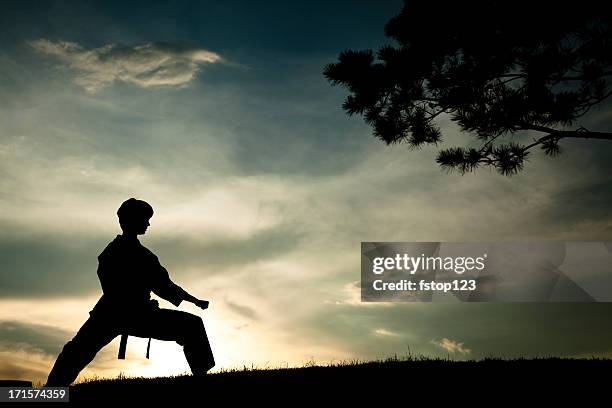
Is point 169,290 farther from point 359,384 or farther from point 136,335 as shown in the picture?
point 359,384

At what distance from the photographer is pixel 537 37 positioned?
10070 millimetres

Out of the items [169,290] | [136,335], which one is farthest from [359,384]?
[136,335]

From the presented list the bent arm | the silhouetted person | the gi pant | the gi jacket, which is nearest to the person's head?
the silhouetted person

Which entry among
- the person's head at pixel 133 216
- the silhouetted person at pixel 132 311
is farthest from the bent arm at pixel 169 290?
the person's head at pixel 133 216

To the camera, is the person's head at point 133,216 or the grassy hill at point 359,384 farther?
the person's head at point 133,216

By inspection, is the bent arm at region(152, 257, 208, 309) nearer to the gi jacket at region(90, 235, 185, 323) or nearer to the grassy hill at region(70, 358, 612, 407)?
the gi jacket at region(90, 235, 185, 323)

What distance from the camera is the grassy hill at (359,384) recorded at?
262 inches

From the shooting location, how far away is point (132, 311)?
666 centimetres

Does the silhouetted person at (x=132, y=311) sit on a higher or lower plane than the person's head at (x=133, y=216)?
lower

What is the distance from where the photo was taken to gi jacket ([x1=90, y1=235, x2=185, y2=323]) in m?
6.65

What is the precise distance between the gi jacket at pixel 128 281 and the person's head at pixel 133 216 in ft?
0.37

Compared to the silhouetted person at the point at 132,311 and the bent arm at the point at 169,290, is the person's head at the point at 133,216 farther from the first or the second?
the bent arm at the point at 169,290

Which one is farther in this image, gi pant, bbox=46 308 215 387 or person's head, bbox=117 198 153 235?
person's head, bbox=117 198 153 235

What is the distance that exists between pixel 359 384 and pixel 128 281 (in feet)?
9.05
